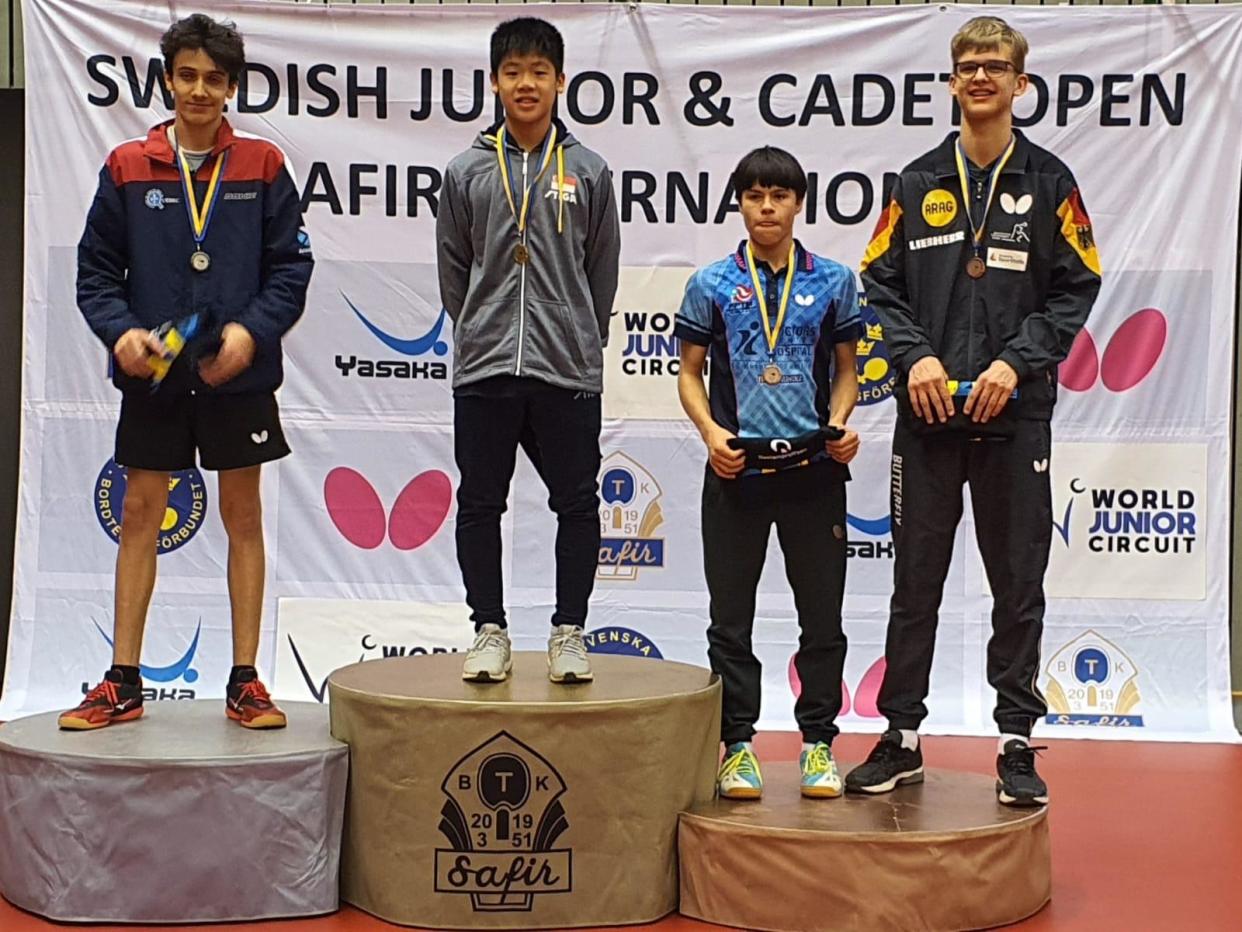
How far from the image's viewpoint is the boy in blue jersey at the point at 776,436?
326cm

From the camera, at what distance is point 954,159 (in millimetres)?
3258

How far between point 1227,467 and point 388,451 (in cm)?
296

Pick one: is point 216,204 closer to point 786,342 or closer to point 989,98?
point 786,342

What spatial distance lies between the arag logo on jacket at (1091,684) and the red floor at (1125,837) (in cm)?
24

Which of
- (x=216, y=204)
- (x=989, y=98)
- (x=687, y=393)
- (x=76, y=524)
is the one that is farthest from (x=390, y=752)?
(x=76, y=524)

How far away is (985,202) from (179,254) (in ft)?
→ 5.76

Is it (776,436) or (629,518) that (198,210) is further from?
(629,518)

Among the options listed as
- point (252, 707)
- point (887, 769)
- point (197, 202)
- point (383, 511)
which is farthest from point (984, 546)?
point (383, 511)

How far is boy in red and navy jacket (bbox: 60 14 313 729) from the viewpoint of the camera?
322 centimetres

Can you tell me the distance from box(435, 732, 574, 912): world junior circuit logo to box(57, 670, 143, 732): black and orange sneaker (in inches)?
32.5

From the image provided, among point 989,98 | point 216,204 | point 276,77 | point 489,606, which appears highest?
point 276,77

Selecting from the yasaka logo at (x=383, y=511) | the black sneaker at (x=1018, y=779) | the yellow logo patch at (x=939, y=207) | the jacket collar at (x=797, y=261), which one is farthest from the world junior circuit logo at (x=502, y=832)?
the yasaka logo at (x=383, y=511)

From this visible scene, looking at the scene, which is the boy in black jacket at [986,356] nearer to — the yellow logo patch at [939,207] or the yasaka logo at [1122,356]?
the yellow logo patch at [939,207]

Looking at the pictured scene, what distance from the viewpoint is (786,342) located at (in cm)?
326
